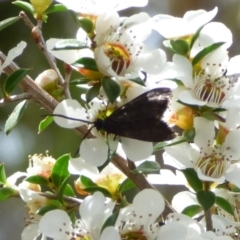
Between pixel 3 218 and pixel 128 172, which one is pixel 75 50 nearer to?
pixel 128 172

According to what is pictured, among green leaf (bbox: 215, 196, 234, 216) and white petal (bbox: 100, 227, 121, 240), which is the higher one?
white petal (bbox: 100, 227, 121, 240)

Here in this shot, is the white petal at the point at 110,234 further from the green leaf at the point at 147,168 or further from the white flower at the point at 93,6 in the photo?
the white flower at the point at 93,6

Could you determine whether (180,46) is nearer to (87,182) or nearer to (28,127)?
(87,182)

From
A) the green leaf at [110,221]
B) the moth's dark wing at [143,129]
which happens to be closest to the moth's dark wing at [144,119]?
the moth's dark wing at [143,129]

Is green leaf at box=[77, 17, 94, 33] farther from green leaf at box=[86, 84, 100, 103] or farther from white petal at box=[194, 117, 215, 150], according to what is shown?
white petal at box=[194, 117, 215, 150]

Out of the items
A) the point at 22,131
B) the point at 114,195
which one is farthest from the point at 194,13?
the point at 22,131

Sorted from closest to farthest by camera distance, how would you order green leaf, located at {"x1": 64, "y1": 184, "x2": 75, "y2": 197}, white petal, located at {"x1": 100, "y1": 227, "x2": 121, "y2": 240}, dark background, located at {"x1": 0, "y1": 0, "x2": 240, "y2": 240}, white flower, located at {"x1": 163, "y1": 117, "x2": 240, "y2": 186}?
1. white petal, located at {"x1": 100, "y1": 227, "x2": 121, "y2": 240}
2. white flower, located at {"x1": 163, "y1": 117, "x2": 240, "y2": 186}
3. green leaf, located at {"x1": 64, "y1": 184, "x2": 75, "y2": 197}
4. dark background, located at {"x1": 0, "y1": 0, "x2": 240, "y2": 240}

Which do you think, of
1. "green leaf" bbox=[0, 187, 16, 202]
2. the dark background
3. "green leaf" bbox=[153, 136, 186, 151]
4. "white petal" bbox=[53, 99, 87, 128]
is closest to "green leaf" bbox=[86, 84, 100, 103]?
"white petal" bbox=[53, 99, 87, 128]
